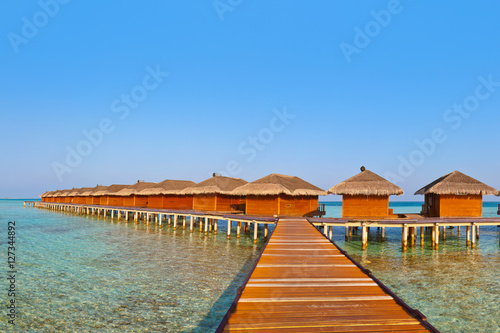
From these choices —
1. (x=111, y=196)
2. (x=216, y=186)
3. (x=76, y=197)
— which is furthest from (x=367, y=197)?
(x=76, y=197)

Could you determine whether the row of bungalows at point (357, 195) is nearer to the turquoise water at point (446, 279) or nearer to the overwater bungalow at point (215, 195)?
the overwater bungalow at point (215, 195)

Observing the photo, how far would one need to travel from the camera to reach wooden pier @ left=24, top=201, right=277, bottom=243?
746 inches

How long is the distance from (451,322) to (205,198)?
20.0 meters

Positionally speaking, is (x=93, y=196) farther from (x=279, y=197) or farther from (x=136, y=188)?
(x=279, y=197)

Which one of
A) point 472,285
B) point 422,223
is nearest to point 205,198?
point 422,223

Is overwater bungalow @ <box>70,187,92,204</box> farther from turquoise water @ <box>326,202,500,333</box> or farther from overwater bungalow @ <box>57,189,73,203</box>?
turquoise water @ <box>326,202,500,333</box>

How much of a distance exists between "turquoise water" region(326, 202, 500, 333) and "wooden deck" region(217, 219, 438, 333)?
2.53 meters

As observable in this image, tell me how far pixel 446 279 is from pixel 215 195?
1663 centimetres

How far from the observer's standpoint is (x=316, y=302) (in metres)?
4.71

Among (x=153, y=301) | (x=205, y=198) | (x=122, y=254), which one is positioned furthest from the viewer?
(x=205, y=198)

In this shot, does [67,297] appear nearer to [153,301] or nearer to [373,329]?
[153,301]

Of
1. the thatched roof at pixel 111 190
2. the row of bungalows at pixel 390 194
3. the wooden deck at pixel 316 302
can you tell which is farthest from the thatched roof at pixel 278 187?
the thatched roof at pixel 111 190

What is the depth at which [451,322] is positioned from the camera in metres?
6.90

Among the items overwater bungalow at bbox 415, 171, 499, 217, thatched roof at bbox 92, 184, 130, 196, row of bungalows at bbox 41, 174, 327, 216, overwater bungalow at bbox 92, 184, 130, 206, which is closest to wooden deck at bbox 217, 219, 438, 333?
row of bungalows at bbox 41, 174, 327, 216
